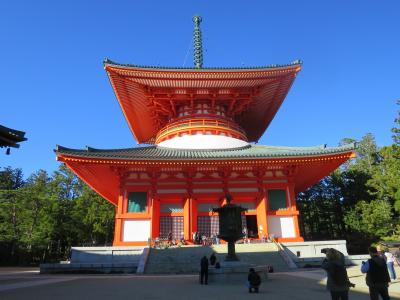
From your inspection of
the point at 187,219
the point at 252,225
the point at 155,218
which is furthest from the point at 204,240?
the point at 252,225

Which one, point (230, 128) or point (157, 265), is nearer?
point (157, 265)

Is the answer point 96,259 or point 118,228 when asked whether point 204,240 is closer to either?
point 118,228

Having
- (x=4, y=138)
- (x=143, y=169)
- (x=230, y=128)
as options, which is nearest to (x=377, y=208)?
(x=230, y=128)

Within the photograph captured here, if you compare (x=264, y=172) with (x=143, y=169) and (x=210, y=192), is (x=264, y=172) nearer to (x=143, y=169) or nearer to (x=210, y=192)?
(x=210, y=192)

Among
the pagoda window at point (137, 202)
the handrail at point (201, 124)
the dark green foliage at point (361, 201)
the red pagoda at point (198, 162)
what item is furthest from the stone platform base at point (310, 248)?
the dark green foliage at point (361, 201)

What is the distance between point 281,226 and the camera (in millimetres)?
20734

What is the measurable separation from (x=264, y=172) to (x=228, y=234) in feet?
30.0

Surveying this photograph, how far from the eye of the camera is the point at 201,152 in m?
22.4

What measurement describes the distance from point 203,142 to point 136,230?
859cm

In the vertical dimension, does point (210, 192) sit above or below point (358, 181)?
below

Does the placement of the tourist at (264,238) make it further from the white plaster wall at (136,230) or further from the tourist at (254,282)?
the tourist at (254,282)

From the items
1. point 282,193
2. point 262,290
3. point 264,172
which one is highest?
point 264,172

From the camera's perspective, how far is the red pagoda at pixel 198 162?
1980 cm

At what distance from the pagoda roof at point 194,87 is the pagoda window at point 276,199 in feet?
27.8
